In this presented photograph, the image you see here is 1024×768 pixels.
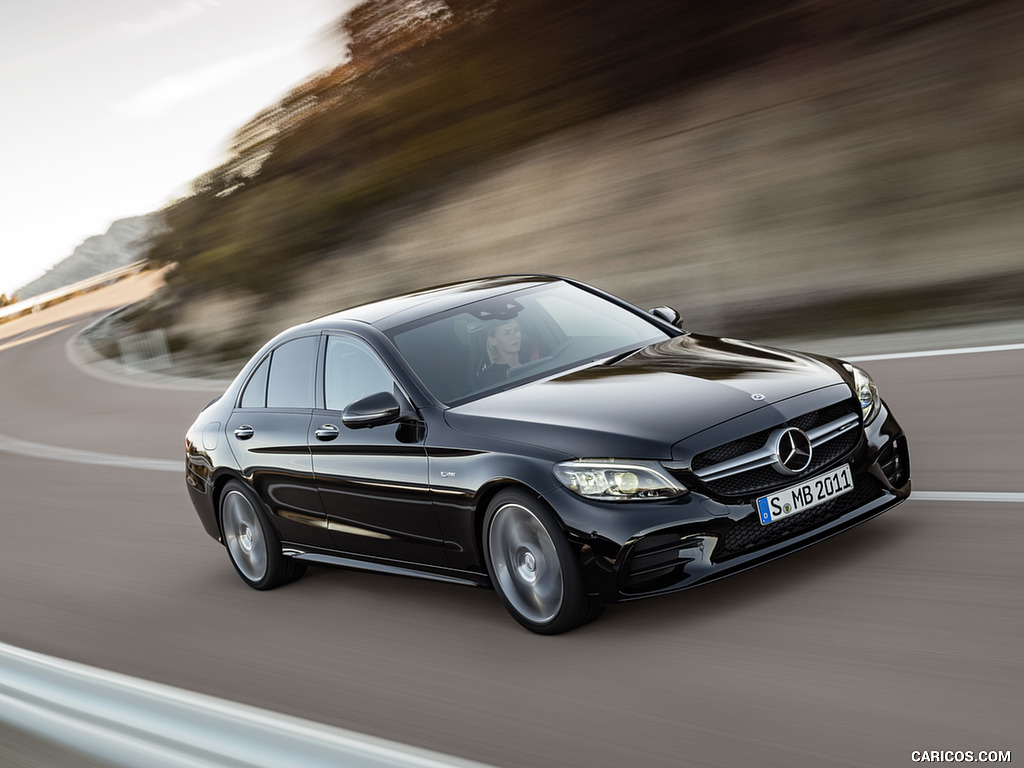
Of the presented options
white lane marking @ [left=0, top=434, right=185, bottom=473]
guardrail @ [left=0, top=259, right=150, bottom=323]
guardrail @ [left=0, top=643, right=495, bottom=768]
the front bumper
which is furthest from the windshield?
guardrail @ [left=0, top=259, right=150, bottom=323]

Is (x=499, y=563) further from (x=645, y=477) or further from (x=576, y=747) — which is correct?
(x=576, y=747)

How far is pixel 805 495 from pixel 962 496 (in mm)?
1546

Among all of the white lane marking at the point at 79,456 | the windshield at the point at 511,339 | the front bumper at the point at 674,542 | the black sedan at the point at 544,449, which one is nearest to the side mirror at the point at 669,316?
the black sedan at the point at 544,449

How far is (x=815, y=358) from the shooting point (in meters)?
5.63

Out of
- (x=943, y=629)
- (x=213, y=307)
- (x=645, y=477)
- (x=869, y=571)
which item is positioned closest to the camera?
(x=943, y=629)

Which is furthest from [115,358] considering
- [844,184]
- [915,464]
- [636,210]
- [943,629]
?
[943,629]

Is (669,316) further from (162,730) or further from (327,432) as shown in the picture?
(162,730)

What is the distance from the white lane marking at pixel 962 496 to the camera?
580cm

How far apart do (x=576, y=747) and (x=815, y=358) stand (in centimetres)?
239

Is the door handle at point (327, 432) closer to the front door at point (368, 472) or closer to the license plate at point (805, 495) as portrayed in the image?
the front door at point (368, 472)

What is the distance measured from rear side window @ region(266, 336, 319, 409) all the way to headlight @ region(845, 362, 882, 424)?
8.86 feet

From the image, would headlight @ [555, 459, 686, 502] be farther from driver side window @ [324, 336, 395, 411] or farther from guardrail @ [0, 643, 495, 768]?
driver side window @ [324, 336, 395, 411]

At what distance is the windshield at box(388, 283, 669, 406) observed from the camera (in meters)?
5.73

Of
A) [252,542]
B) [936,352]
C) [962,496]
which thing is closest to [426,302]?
[252,542]
